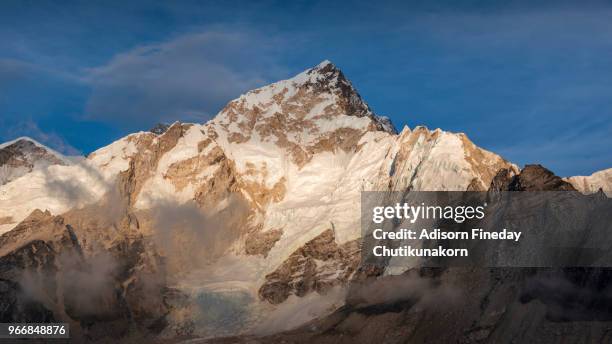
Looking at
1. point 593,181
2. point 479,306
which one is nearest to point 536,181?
point 593,181

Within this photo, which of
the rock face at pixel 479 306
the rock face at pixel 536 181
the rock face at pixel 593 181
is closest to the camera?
the rock face at pixel 479 306

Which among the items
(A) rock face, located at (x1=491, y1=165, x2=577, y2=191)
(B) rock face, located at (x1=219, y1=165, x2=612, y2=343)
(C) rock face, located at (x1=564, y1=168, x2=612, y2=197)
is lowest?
(B) rock face, located at (x1=219, y1=165, x2=612, y2=343)

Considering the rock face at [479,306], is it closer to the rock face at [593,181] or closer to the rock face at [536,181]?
the rock face at [536,181]

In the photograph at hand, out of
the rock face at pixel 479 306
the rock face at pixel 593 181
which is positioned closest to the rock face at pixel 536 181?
the rock face at pixel 479 306

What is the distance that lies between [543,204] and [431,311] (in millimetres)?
22182

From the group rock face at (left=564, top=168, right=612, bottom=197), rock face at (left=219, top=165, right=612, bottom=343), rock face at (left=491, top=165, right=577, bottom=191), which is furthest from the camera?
rock face at (left=564, top=168, right=612, bottom=197)

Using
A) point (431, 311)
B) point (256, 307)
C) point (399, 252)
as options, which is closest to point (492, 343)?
point (431, 311)

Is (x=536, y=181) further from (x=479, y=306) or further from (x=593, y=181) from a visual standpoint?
(x=479, y=306)

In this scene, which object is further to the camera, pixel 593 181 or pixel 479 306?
pixel 593 181

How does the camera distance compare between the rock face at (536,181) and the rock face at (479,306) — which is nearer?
the rock face at (479,306)

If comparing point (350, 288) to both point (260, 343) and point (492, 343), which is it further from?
point (492, 343)

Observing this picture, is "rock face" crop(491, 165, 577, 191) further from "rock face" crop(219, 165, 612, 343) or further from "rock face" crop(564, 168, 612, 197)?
"rock face" crop(564, 168, 612, 197)

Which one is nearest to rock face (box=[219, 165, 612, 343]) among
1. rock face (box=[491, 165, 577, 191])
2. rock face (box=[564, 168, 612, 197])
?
rock face (box=[491, 165, 577, 191])

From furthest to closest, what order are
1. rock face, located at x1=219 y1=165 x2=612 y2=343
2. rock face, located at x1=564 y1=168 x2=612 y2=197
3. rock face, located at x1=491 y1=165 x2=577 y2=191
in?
rock face, located at x1=564 y1=168 x2=612 y2=197
rock face, located at x1=491 y1=165 x2=577 y2=191
rock face, located at x1=219 y1=165 x2=612 y2=343
